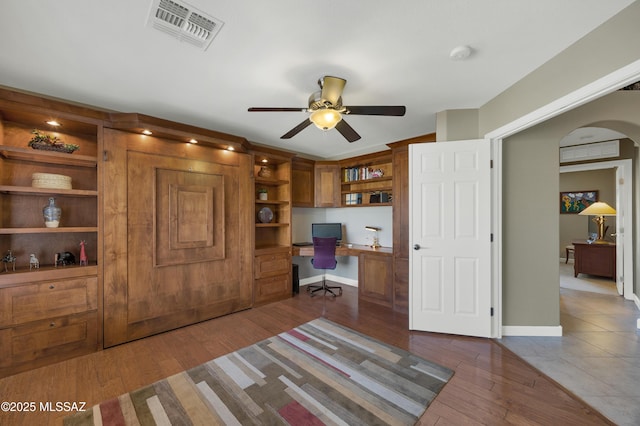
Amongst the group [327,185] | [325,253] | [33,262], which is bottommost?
[325,253]

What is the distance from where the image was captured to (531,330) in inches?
110

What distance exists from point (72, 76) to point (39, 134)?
0.75m

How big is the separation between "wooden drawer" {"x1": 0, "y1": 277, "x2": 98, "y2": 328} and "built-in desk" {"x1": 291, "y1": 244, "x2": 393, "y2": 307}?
2.58m

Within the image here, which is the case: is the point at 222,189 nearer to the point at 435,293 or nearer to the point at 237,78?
the point at 237,78

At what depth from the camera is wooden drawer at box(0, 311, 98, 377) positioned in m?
2.20

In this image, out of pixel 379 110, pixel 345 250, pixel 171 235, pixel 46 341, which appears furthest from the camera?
pixel 345 250

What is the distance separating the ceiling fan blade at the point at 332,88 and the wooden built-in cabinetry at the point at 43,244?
2322 mm

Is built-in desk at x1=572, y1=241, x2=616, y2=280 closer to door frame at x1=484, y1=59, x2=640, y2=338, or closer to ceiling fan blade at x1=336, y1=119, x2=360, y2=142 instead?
door frame at x1=484, y1=59, x2=640, y2=338

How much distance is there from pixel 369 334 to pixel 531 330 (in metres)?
1.75

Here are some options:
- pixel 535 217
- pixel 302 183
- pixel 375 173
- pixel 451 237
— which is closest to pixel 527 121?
pixel 535 217

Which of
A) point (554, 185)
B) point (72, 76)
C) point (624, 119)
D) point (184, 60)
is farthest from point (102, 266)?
point (624, 119)

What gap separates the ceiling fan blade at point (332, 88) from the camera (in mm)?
2143

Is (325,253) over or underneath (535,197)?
underneath

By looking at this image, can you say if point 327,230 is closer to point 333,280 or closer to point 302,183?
point 302,183
